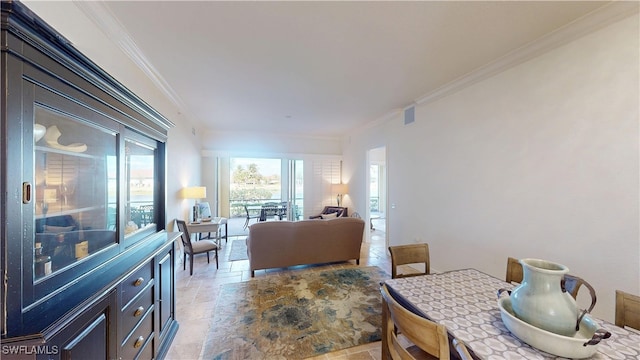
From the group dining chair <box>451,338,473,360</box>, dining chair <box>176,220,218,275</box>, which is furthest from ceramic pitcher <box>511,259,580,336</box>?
dining chair <box>176,220,218,275</box>

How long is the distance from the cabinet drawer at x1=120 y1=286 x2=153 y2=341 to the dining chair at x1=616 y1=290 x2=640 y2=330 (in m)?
2.68

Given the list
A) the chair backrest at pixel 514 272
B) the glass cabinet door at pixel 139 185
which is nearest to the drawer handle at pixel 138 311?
the glass cabinet door at pixel 139 185

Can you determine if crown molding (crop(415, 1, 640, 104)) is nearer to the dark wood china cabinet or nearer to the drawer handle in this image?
the dark wood china cabinet

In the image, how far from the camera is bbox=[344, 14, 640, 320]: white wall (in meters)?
1.81

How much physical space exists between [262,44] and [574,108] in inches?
117

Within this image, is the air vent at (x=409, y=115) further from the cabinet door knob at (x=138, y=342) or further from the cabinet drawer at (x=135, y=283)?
the cabinet door knob at (x=138, y=342)

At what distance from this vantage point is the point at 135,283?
146 cm

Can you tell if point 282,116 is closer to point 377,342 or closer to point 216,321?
point 216,321

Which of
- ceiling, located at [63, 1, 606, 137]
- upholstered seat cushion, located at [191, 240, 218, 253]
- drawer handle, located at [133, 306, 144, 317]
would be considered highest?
ceiling, located at [63, 1, 606, 137]

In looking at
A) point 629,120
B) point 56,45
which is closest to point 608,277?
point 629,120

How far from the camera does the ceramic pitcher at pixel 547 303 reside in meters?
0.98

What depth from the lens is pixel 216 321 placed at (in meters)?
2.45

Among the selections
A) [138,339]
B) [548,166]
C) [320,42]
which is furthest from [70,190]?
[548,166]

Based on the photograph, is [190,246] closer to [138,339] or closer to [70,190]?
[138,339]
